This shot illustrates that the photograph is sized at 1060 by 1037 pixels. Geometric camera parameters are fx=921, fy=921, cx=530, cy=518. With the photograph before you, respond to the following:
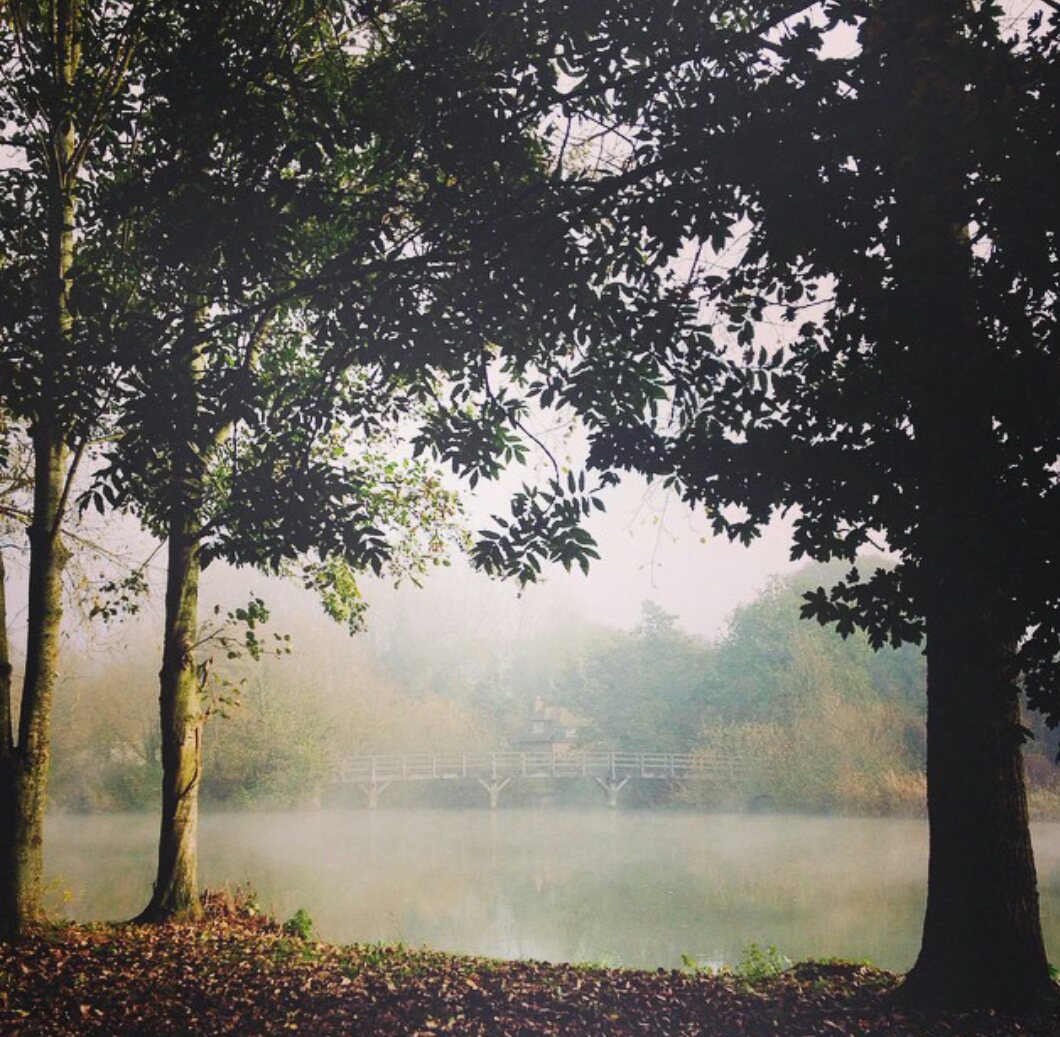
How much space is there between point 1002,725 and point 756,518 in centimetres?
187

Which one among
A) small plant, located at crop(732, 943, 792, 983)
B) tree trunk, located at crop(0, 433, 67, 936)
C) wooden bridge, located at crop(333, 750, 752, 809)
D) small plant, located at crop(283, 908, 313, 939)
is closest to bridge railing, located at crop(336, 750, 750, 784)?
wooden bridge, located at crop(333, 750, 752, 809)

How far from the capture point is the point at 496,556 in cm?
596

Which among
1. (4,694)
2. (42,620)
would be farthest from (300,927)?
(42,620)

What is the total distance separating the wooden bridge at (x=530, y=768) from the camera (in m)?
33.1

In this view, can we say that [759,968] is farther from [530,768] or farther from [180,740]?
[530,768]

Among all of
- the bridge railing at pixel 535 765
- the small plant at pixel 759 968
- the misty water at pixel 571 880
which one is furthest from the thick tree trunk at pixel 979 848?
the bridge railing at pixel 535 765

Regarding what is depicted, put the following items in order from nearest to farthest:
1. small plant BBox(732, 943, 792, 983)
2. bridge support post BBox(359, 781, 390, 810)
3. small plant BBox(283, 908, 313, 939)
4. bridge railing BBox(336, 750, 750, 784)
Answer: small plant BBox(732, 943, 792, 983), small plant BBox(283, 908, 313, 939), bridge railing BBox(336, 750, 750, 784), bridge support post BBox(359, 781, 390, 810)

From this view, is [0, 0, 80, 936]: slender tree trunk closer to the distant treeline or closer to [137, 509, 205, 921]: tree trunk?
[137, 509, 205, 921]: tree trunk

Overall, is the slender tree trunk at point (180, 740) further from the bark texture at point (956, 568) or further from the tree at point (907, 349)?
the bark texture at point (956, 568)

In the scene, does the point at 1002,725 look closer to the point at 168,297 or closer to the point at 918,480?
the point at 918,480

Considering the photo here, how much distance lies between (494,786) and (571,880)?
16.9 m

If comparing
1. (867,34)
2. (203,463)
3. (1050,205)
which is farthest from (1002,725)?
(203,463)

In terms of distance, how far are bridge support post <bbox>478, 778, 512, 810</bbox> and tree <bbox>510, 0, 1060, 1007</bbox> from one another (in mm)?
31655

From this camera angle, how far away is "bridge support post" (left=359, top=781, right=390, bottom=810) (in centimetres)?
3388
